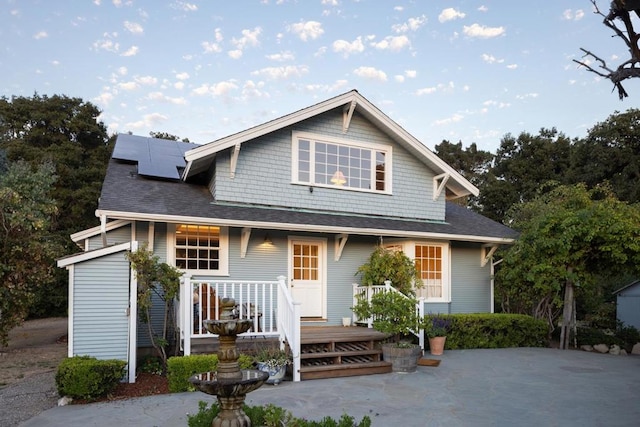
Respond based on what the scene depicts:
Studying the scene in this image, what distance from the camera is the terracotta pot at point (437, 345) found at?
10.3m

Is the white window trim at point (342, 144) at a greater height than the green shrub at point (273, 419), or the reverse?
the white window trim at point (342, 144)

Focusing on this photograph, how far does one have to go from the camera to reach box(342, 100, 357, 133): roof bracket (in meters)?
11.7

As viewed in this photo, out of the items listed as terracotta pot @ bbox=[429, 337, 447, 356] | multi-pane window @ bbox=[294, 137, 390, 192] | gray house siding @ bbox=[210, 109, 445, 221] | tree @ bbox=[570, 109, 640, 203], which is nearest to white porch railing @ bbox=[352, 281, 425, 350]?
terracotta pot @ bbox=[429, 337, 447, 356]

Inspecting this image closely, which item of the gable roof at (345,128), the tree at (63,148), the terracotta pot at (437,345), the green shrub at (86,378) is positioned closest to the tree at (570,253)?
the gable roof at (345,128)

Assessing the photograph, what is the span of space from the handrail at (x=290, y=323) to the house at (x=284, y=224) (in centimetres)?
3

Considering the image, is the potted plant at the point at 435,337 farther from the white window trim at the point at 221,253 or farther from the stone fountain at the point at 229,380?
the stone fountain at the point at 229,380

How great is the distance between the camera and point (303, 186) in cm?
1149

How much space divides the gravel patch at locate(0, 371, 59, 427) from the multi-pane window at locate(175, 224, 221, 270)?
314cm

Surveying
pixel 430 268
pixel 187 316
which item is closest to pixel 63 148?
pixel 187 316

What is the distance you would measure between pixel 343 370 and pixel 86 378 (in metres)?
4.00

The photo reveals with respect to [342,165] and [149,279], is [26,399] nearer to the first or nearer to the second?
[149,279]

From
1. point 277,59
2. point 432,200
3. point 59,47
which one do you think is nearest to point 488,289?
point 432,200

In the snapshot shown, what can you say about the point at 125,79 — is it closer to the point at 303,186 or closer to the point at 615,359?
the point at 303,186

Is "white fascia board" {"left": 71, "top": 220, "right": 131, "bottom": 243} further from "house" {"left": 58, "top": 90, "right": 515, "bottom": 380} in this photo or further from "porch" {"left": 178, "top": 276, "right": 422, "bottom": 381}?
"porch" {"left": 178, "top": 276, "right": 422, "bottom": 381}
